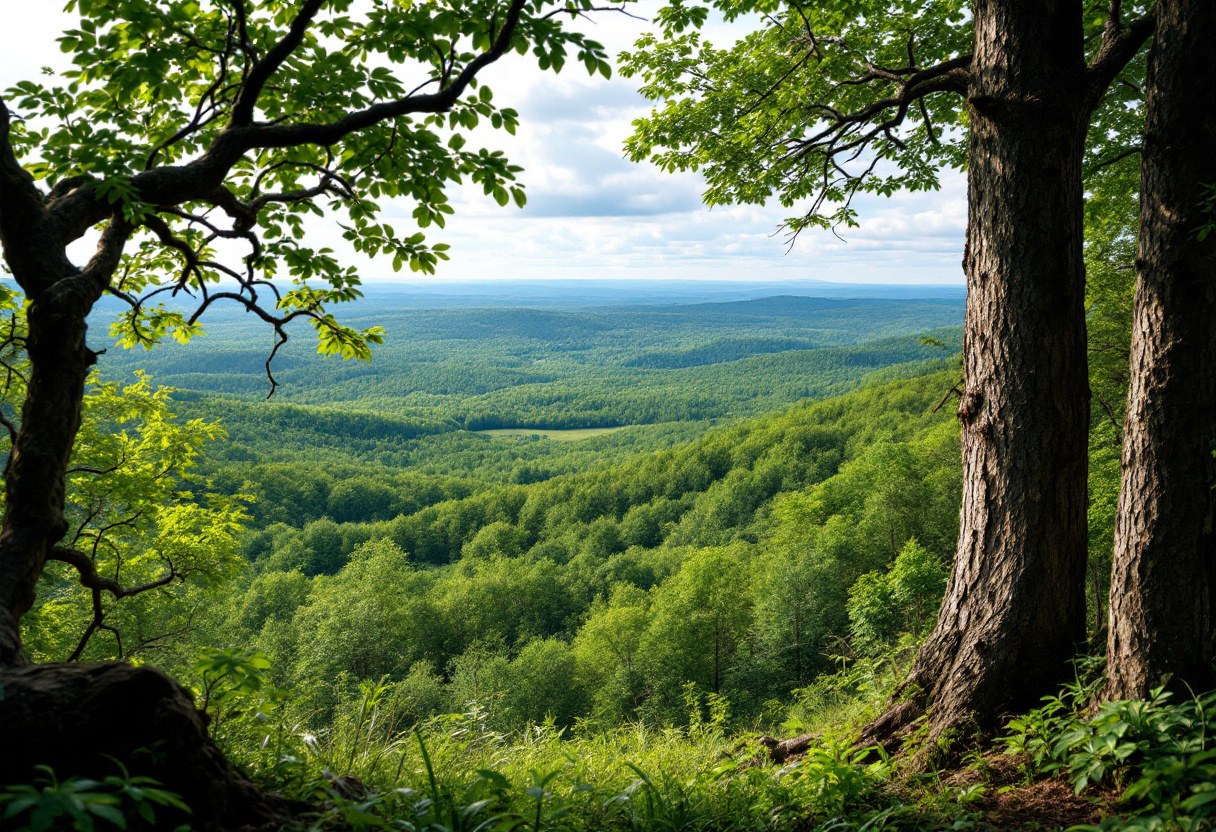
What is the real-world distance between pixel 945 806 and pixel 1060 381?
2.05 metres

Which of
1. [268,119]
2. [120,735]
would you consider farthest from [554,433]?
[120,735]

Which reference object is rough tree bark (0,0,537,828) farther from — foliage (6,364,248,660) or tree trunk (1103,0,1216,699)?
foliage (6,364,248,660)

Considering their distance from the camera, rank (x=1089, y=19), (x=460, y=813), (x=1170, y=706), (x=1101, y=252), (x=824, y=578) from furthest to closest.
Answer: (x=824, y=578), (x=1101, y=252), (x=1089, y=19), (x=1170, y=706), (x=460, y=813)

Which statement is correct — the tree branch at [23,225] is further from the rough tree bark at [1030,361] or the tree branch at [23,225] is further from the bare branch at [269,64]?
the rough tree bark at [1030,361]

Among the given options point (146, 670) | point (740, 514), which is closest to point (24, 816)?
point (146, 670)

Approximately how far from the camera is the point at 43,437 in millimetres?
2242

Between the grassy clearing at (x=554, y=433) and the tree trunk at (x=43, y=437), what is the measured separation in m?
144

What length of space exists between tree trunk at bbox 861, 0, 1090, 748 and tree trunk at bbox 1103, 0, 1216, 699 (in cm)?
33

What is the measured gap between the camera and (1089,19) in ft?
17.0

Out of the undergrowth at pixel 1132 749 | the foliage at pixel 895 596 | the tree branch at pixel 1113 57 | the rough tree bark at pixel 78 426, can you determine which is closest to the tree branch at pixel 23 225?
the rough tree bark at pixel 78 426

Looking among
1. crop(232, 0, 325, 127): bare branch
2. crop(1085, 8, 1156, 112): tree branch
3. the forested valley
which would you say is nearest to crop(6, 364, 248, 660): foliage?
the forested valley

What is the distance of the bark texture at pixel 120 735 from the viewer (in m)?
1.62

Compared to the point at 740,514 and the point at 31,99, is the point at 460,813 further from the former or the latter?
the point at 740,514

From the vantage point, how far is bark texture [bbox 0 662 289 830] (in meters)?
1.62
